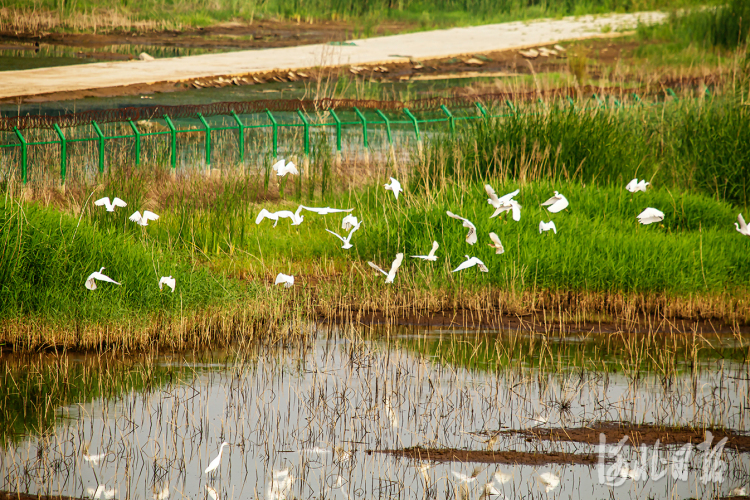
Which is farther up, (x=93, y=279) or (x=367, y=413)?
(x=93, y=279)

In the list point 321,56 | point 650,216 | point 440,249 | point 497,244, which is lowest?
point 440,249

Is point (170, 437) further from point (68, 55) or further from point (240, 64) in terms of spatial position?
point (68, 55)

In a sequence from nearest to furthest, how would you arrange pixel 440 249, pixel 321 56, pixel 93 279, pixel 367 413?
pixel 367 413 → pixel 93 279 → pixel 440 249 → pixel 321 56

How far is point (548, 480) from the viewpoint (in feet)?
14.8

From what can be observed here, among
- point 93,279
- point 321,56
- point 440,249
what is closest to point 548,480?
point 93,279

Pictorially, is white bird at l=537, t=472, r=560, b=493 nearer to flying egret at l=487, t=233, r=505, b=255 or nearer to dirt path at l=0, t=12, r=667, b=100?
flying egret at l=487, t=233, r=505, b=255

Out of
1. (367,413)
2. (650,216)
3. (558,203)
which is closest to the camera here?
(367,413)

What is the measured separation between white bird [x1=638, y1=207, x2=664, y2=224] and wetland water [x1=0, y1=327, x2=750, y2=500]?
130 cm

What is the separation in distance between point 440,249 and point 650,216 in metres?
2.02

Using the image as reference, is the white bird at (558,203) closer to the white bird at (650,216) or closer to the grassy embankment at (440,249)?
the grassy embankment at (440,249)

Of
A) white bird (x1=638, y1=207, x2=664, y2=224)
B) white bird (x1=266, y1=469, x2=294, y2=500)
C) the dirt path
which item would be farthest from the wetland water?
the dirt path

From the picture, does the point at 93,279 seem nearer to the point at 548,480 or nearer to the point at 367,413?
the point at 367,413

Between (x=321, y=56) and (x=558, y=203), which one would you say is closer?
(x=558, y=203)

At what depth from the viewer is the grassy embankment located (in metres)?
7.20
